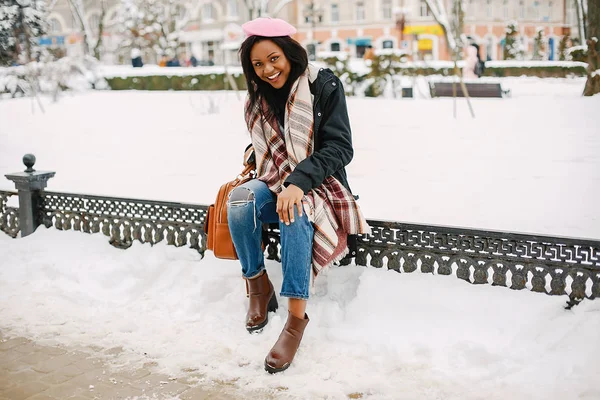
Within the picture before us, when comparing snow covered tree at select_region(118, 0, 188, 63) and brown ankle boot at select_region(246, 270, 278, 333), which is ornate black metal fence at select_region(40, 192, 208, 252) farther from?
snow covered tree at select_region(118, 0, 188, 63)

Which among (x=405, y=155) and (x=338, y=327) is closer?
(x=338, y=327)

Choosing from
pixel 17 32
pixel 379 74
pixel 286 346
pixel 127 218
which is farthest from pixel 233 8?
pixel 286 346

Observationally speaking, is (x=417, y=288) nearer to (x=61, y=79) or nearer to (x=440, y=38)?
(x=61, y=79)

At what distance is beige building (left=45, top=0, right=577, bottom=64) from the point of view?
43.4 meters

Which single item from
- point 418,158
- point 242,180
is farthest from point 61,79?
point 242,180

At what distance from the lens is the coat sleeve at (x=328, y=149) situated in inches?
133

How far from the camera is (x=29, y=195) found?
518 cm

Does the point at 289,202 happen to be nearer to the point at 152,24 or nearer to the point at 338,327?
the point at 338,327

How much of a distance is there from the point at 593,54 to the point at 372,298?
10236 millimetres

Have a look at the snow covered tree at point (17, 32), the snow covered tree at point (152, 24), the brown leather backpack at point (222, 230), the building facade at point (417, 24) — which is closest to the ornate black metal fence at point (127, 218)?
the brown leather backpack at point (222, 230)

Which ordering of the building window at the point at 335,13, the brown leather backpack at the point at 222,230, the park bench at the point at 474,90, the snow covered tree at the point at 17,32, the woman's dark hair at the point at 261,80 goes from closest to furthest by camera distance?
the woman's dark hair at the point at 261,80 → the brown leather backpack at the point at 222,230 → the park bench at the point at 474,90 → the snow covered tree at the point at 17,32 → the building window at the point at 335,13

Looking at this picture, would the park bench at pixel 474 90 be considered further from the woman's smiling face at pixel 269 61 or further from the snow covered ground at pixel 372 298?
the woman's smiling face at pixel 269 61

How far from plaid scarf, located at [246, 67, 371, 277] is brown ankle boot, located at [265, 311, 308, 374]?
11.7 inches

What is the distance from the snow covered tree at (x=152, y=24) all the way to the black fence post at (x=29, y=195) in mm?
31771
